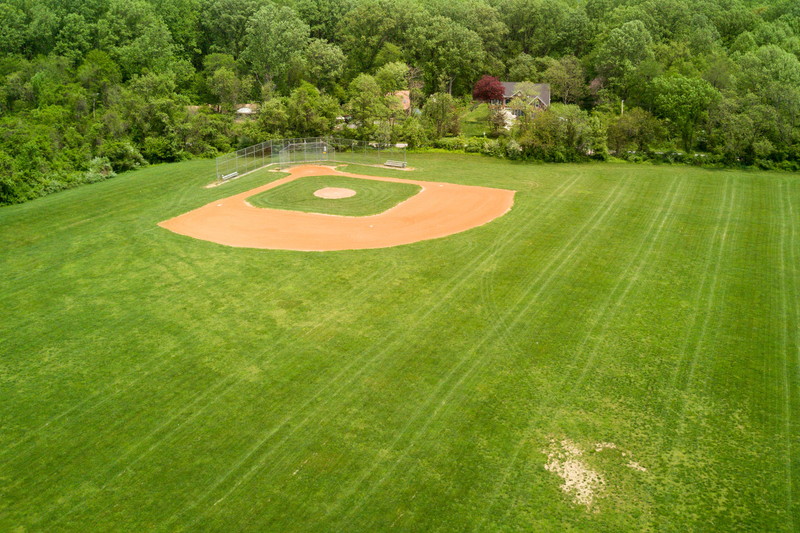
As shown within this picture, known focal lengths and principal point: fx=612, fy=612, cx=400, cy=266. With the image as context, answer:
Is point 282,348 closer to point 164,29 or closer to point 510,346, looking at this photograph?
point 510,346

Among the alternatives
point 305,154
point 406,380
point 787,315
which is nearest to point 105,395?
point 406,380

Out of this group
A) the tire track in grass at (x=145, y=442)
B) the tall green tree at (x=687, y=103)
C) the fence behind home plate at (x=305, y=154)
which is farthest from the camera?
the tall green tree at (x=687, y=103)

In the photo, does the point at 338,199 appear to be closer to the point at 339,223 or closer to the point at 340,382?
the point at 339,223

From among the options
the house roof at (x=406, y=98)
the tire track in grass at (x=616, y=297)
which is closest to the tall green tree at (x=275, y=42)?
the house roof at (x=406, y=98)

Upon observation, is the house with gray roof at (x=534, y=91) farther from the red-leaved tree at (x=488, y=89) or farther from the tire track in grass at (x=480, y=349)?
the tire track in grass at (x=480, y=349)

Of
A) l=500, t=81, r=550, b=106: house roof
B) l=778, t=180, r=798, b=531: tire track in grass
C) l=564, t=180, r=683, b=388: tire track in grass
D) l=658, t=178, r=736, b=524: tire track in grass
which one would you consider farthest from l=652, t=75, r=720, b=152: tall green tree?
l=658, t=178, r=736, b=524: tire track in grass

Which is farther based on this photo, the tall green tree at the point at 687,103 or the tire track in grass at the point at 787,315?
the tall green tree at the point at 687,103
